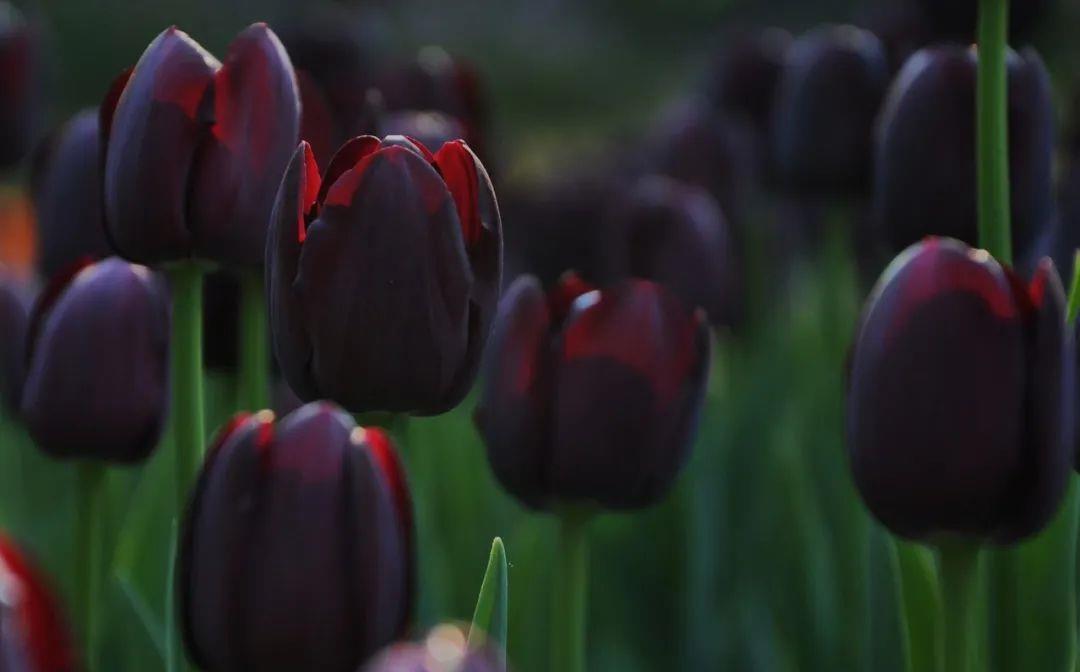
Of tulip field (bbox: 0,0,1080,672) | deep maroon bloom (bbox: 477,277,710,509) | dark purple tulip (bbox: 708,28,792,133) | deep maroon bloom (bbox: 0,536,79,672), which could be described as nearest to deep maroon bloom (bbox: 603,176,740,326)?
tulip field (bbox: 0,0,1080,672)

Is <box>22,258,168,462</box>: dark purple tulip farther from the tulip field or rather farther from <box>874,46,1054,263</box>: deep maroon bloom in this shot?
<box>874,46,1054,263</box>: deep maroon bloom

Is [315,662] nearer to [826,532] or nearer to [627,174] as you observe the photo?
[826,532]

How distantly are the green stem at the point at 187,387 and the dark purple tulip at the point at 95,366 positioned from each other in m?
0.10

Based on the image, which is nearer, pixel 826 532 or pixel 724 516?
pixel 826 532

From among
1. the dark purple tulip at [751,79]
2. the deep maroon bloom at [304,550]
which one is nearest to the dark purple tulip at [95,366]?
the deep maroon bloom at [304,550]

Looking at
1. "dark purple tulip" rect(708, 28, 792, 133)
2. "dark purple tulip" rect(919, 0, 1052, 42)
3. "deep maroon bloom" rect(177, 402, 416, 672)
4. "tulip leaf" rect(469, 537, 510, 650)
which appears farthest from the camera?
"dark purple tulip" rect(708, 28, 792, 133)

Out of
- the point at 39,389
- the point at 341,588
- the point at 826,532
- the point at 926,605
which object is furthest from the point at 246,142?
the point at 826,532

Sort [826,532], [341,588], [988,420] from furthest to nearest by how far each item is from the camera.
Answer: [826,532] → [988,420] → [341,588]

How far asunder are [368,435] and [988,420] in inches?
11.0

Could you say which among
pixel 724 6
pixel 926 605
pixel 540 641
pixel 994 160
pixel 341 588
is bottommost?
pixel 540 641

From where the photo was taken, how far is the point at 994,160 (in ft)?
2.89

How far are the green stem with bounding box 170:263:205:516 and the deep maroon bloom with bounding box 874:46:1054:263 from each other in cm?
44

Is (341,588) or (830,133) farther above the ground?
(830,133)

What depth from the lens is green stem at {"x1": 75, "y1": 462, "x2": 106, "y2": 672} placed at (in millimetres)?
926
